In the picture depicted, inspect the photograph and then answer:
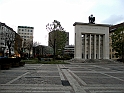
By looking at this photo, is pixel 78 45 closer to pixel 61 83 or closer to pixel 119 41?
pixel 119 41

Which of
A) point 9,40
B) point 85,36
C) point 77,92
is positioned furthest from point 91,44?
point 77,92

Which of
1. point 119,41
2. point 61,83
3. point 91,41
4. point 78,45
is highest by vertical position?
point 91,41

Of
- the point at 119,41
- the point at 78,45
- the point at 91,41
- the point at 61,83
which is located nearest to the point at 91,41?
the point at 91,41

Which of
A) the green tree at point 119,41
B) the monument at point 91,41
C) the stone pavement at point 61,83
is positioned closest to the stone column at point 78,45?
the monument at point 91,41

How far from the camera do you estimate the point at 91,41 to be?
67.0 m

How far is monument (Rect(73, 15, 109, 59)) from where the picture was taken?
63.5 meters

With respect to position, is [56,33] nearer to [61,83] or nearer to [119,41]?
[119,41]

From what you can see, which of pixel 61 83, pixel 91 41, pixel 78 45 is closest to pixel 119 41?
pixel 91 41

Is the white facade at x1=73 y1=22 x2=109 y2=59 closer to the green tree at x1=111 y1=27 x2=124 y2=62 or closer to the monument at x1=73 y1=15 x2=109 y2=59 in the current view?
the monument at x1=73 y1=15 x2=109 y2=59

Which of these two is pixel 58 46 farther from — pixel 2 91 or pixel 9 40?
pixel 2 91

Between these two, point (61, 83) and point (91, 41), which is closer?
point (61, 83)

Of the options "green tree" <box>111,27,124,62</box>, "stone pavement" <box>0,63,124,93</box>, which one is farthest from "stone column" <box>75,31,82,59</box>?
"stone pavement" <box>0,63,124,93</box>

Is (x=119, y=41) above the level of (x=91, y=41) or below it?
below

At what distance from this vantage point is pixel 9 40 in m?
65.0
